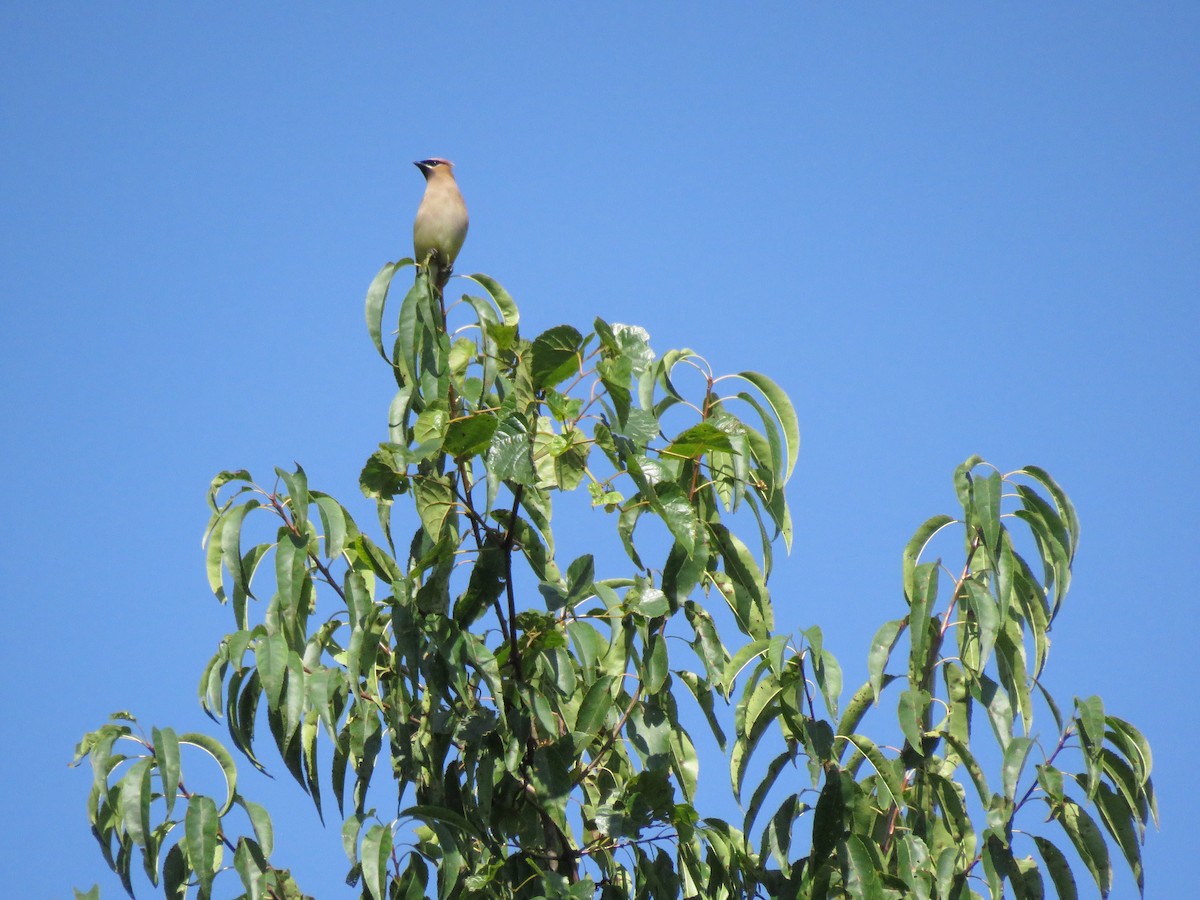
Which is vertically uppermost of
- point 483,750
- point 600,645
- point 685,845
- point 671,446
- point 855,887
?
point 671,446

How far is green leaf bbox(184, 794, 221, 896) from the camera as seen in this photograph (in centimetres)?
261

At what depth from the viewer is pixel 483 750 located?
2826 mm

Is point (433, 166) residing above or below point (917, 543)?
above

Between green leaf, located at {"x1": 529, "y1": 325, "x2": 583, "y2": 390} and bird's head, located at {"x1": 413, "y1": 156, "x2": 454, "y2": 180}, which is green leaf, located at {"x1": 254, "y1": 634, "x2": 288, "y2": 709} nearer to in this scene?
green leaf, located at {"x1": 529, "y1": 325, "x2": 583, "y2": 390}

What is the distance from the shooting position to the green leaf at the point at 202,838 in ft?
8.57

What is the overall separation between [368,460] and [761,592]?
0.91 meters

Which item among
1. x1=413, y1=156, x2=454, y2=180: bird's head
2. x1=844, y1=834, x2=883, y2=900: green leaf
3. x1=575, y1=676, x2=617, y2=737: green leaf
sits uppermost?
x1=413, y1=156, x2=454, y2=180: bird's head

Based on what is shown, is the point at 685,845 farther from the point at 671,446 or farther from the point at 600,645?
the point at 671,446

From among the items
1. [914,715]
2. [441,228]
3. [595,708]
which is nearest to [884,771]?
[914,715]

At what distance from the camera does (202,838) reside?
2.65 meters

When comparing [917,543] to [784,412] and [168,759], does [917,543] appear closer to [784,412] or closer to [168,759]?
[784,412]

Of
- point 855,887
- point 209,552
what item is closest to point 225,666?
point 209,552

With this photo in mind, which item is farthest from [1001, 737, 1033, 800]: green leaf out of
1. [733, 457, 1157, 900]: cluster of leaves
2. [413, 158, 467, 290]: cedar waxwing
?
[413, 158, 467, 290]: cedar waxwing

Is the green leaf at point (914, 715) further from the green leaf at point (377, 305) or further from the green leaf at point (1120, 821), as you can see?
the green leaf at point (377, 305)
